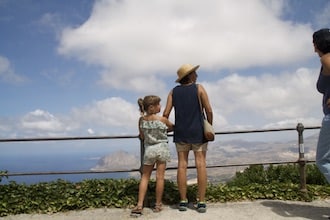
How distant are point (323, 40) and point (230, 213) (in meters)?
2.56

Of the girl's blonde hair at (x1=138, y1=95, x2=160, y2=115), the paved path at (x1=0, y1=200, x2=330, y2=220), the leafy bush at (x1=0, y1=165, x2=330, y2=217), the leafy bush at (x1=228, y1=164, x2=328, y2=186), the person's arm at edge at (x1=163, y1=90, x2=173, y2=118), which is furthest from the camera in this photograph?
the leafy bush at (x1=228, y1=164, x2=328, y2=186)

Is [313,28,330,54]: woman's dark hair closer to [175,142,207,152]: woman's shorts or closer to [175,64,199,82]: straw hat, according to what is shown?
[175,64,199,82]: straw hat

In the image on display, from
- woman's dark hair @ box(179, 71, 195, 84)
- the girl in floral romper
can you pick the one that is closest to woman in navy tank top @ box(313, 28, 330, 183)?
woman's dark hair @ box(179, 71, 195, 84)

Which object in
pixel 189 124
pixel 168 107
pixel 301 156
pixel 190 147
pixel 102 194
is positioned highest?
pixel 168 107

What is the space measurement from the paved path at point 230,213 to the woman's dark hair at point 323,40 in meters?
2.17

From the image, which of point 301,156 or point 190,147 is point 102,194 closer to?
point 190,147

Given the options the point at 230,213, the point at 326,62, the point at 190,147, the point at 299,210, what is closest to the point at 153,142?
the point at 190,147

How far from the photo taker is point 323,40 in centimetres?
409

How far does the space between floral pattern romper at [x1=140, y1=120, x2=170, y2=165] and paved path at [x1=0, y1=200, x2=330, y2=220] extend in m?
0.76

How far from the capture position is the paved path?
4.80m

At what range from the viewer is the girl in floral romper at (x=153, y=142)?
195 inches

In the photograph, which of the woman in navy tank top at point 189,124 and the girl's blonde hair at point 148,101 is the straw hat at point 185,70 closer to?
the woman in navy tank top at point 189,124

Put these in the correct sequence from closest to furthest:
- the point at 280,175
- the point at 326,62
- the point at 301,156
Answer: the point at 326,62 < the point at 301,156 < the point at 280,175

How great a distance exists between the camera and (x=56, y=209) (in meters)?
5.30
